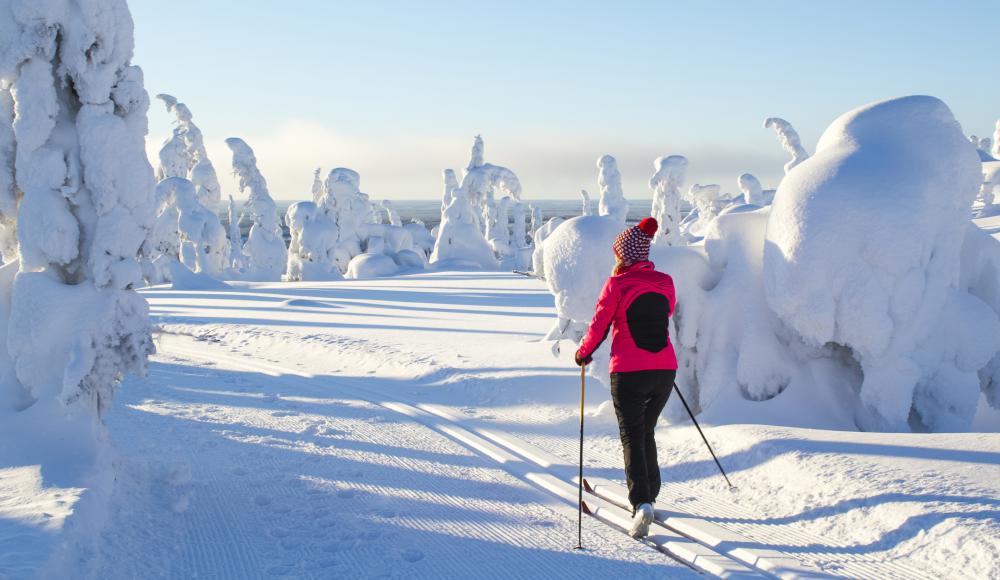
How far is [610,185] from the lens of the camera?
3484 centimetres

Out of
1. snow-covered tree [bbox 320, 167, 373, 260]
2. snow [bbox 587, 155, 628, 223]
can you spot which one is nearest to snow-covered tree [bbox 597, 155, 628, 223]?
snow [bbox 587, 155, 628, 223]

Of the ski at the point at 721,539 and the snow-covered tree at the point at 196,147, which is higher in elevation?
the snow-covered tree at the point at 196,147

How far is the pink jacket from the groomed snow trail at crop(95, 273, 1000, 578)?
3.90 ft

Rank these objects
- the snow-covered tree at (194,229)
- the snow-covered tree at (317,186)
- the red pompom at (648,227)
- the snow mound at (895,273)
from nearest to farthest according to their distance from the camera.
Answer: the red pompom at (648,227)
the snow mound at (895,273)
the snow-covered tree at (194,229)
the snow-covered tree at (317,186)

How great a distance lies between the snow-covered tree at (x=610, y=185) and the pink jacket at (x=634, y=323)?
30.4 m

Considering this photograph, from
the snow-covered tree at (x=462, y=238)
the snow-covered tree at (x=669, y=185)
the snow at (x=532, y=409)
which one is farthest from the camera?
the snow-covered tree at (x=462, y=238)

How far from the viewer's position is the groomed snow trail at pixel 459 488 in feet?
13.2

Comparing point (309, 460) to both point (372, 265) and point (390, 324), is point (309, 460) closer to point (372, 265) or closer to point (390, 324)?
point (390, 324)

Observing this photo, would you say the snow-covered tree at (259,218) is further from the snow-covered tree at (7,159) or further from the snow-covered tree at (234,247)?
the snow-covered tree at (7,159)

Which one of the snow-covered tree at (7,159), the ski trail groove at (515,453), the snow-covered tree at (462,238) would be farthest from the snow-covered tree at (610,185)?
the snow-covered tree at (7,159)

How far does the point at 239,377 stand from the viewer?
34.3 feet

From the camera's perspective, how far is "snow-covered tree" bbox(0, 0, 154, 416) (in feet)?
17.0

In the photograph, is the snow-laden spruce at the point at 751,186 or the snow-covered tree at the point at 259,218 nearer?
the snow-covered tree at the point at 259,218

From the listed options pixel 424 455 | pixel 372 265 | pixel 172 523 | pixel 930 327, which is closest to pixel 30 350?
pixel 172 523
